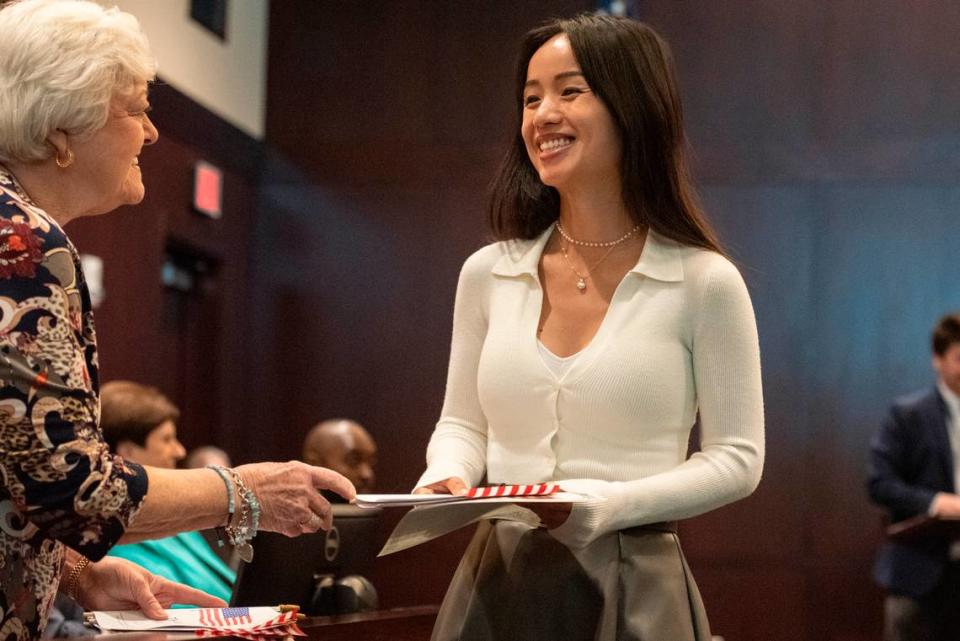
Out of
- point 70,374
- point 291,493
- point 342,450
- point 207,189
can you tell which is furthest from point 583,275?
point 207,189

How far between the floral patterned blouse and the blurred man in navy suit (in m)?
4.45

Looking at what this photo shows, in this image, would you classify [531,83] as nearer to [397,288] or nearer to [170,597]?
[170,597]

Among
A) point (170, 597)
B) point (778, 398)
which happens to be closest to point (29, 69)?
point (170, 597)

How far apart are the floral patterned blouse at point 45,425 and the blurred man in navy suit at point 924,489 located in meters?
4.45

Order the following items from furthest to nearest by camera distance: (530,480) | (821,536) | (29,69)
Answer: (821,536) < (530,480) < (29,69)

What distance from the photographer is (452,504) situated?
1759 millimetres

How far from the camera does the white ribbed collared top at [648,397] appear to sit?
197 cm

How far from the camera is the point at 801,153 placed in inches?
283

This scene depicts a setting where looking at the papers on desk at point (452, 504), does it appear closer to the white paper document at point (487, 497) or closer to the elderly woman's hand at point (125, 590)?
the white paper document at point (487, 497)

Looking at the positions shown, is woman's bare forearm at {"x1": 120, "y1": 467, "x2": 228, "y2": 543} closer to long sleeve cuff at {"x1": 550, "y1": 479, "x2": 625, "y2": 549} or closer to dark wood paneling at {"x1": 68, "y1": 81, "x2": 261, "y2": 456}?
long sleeve cuff at {"x1": 550, "y1": 479, "x2": 625, "y2": 549}

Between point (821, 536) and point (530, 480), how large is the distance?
5.36m

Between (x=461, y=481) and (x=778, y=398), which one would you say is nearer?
(x=461, y=481)

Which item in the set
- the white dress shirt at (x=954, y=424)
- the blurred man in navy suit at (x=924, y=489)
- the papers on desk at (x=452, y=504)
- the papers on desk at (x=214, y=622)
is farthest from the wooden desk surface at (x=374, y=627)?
the white dress shirt at (x=954, y=424)

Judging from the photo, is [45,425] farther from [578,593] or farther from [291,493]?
[578,593]
